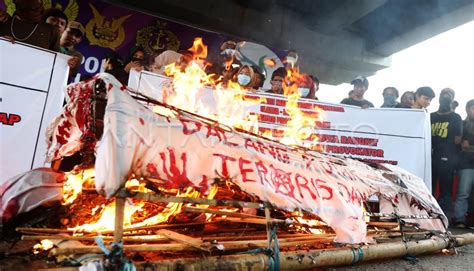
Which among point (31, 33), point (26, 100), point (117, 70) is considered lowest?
point (26, 100)

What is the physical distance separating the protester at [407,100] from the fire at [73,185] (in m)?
6.43

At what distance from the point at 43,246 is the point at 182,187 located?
1116 millimetres

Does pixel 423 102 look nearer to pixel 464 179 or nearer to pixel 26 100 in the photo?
pixel 464 179

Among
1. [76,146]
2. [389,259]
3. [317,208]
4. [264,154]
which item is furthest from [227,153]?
[389,259]

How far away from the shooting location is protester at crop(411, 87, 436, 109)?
6902 millimetres

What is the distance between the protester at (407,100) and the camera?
7242mm

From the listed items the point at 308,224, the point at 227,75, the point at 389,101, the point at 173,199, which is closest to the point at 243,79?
the point at 227,75

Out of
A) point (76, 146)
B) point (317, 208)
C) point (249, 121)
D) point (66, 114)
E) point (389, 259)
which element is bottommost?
point (389, 259)

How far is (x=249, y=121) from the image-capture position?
5.69 metres

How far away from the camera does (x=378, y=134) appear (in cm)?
660

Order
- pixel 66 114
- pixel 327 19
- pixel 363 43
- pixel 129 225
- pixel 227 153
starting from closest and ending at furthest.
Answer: pixel 227 153 → pixel 129 225 → pixel 66 114 → pixel 327 19 → pixel 363 43

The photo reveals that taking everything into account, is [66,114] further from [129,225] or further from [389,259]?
[389,259]

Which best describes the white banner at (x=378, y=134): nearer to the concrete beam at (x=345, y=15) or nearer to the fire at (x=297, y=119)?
the fire at (x=297, y=119)

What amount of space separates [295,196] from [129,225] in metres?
1.48
